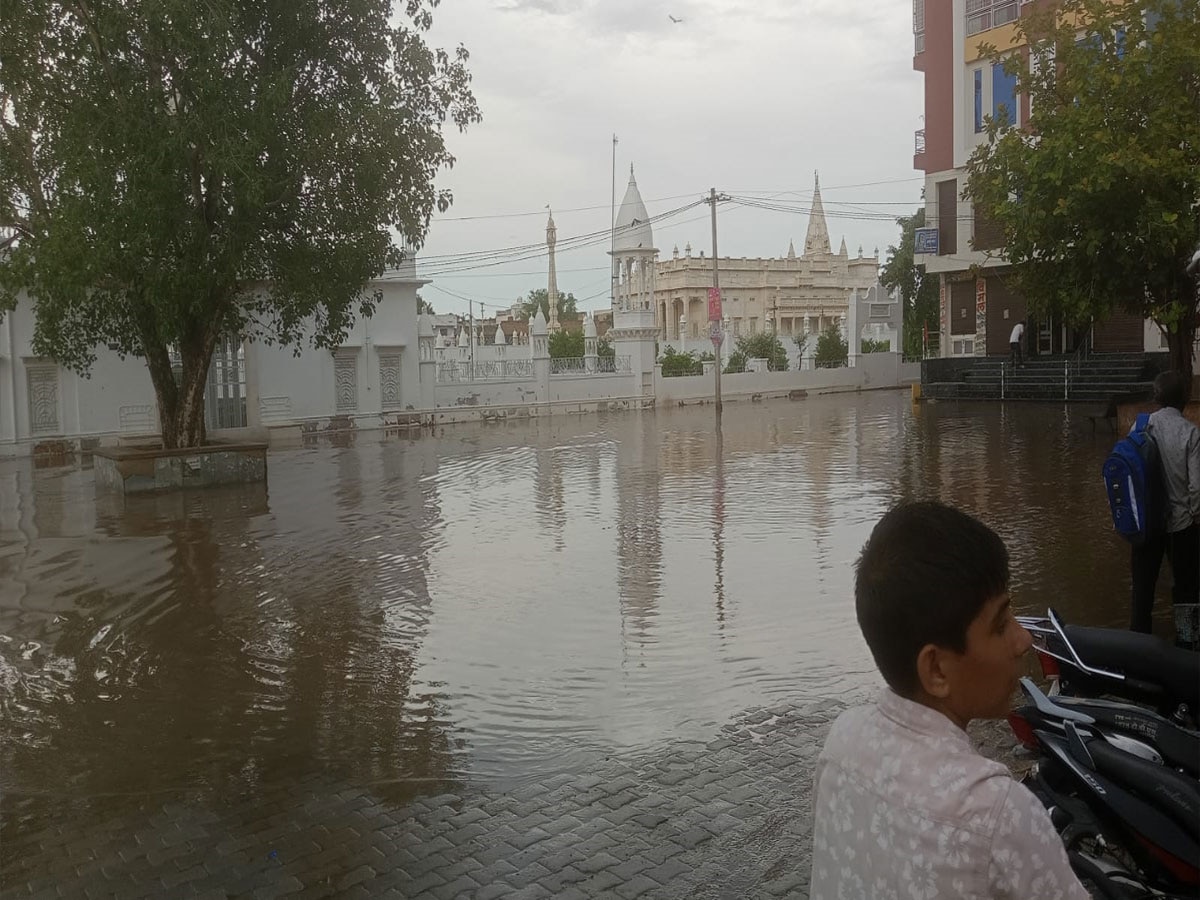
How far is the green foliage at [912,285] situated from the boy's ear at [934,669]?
157 feet

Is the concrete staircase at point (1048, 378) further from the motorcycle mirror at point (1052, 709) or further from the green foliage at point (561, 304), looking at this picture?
the green foliage at point (561, 304)

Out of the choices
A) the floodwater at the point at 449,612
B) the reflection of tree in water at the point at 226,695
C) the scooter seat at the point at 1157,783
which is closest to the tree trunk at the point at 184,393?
the floodwater at the point at 449,612

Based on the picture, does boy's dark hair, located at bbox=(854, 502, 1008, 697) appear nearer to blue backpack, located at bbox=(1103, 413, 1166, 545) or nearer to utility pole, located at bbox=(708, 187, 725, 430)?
blue backpack, located at bbox=(1103, 413, 1166, 545)

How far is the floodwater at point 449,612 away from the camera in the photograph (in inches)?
213

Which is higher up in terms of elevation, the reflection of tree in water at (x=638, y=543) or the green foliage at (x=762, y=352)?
the green foliage at (x=762, y=352)

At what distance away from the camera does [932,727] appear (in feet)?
5.41

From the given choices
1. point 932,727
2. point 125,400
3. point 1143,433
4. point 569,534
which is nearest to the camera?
point 932,727

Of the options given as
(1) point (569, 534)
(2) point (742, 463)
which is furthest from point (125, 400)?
(1) point (569, 534)

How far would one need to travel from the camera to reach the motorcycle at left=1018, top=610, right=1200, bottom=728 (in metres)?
3.95

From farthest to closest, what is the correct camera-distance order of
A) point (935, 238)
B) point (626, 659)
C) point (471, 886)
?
point (935, 238) < point (626, 659) < point (471, 886)

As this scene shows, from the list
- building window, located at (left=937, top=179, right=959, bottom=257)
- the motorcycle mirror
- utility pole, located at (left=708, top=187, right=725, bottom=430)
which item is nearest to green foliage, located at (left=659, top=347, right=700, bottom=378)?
utility pole, located at (left=708, top=187, right=725, bottom=430)

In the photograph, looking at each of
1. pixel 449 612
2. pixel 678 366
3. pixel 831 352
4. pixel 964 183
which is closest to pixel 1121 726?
pixel 449 612

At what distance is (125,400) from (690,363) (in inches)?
998

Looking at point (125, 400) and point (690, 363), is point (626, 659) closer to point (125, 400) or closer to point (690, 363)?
point (125, 400)
